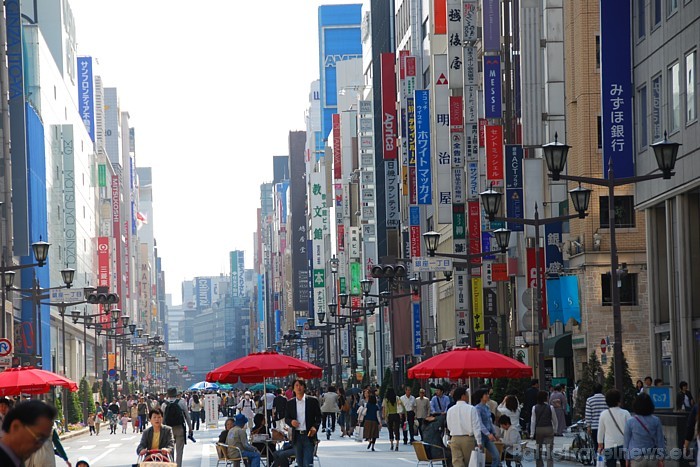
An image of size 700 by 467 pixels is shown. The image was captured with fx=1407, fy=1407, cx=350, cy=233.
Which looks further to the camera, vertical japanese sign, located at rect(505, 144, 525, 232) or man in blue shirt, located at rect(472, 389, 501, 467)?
vertical japanese sign, located at rect(505, 144, 525, 232)

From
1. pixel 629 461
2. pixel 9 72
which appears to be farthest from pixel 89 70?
pixel 629 461

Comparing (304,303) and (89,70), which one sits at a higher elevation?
(89,70)

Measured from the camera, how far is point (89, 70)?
132 meters

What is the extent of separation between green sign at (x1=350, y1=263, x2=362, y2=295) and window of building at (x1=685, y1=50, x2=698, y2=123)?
75678 mm

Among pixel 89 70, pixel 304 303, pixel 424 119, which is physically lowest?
pixel 304 303

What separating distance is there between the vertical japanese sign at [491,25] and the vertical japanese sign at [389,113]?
98.8 ft

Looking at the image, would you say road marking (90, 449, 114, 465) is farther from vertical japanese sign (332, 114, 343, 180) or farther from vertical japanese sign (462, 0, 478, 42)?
vertical japanese sign (332, 114, 343, 180)

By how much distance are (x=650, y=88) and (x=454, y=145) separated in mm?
27941

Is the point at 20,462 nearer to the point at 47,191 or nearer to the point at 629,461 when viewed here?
the point at 629,461

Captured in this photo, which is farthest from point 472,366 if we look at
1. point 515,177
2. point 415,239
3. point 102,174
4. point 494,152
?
point 102,174

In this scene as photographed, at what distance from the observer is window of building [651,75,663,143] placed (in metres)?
33.5

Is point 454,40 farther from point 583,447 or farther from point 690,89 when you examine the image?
point 583,447

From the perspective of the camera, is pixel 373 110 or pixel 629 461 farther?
pixel 373 110

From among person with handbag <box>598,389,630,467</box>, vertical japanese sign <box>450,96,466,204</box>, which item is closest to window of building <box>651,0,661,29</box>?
person with handbag <box>598,389,630,467</box>
